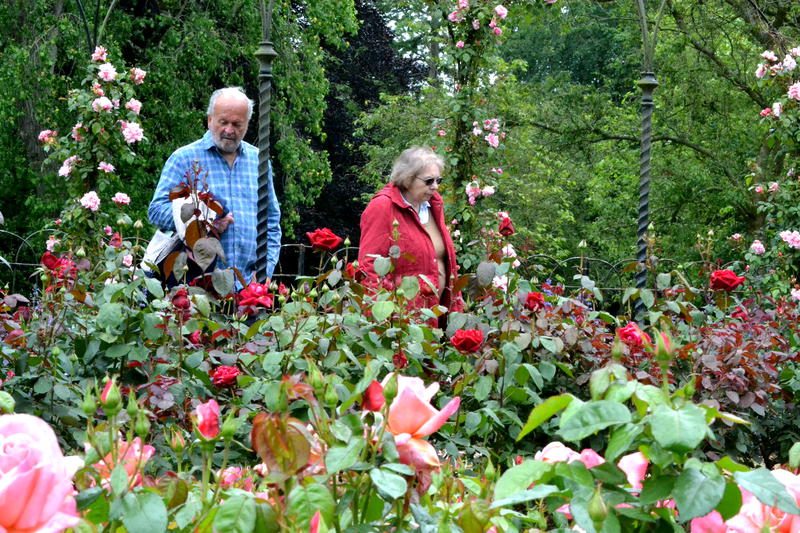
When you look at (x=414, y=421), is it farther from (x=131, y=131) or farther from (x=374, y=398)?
(x=131, y=131)

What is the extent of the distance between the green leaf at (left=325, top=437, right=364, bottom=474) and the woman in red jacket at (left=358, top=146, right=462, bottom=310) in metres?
3.13

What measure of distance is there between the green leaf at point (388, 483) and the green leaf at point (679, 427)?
0.20 metres

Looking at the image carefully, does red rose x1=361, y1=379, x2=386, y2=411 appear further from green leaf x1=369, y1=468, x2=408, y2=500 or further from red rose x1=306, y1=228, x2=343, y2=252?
red rose x1=306, y1=228, x2=343, y2=252

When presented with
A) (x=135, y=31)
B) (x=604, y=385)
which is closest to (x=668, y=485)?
(x=604, y=385)

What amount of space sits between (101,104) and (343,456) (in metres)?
6.26

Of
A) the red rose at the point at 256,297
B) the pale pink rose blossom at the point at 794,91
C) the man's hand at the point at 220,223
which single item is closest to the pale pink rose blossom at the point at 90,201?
the man's hand at the point at 220,223

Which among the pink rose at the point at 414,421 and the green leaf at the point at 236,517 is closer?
the green leaf at the point at 236,517

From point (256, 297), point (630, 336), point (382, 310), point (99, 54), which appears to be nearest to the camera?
point (382, 310)

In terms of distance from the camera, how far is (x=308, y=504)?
0.71m

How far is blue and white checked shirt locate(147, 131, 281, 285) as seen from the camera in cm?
383

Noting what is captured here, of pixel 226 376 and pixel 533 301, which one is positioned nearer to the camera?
pixel 226 376

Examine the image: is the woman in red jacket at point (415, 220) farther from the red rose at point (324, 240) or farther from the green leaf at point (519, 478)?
the green leaf at point (519, 478)

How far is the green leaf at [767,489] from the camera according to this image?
28.7 inches

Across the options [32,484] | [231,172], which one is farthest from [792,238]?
[32,484]
